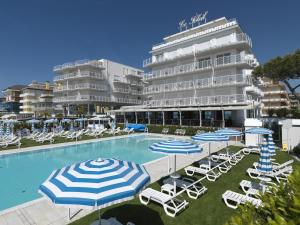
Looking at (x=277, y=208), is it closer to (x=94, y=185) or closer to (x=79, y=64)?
(x=94, y=185)

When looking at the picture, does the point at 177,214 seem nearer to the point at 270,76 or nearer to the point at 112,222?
the point at 112,222

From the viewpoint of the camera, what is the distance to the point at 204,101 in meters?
31.8

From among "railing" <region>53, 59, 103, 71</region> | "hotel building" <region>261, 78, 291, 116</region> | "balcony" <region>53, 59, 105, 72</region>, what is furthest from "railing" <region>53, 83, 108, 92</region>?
"hotel building" <region>261, 78, 291, 116</region>

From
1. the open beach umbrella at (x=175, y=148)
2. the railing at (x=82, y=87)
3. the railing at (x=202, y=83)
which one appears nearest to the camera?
the open beach umbrella at (x=175, y=148)

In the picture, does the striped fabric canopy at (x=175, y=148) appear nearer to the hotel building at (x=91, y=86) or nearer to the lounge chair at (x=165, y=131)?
the lounge chair at (x=165, y=131)

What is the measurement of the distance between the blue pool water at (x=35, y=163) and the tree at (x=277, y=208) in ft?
28.3

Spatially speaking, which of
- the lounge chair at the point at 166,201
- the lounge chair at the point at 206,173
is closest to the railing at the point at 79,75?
the lounge chair at the point at 206,173

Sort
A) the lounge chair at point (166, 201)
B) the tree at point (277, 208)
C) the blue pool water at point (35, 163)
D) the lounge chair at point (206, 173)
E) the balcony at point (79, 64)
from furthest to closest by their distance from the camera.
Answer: the balcony at point (79, 64) → the lounge chair at point (206, 173) → the blue pool water at point (35, 163) → the lounge chair at point (166, 201) → the tree at point (277, 208)

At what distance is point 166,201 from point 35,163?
464 inches

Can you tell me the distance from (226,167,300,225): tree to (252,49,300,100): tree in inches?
928

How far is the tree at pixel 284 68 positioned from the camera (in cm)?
2144

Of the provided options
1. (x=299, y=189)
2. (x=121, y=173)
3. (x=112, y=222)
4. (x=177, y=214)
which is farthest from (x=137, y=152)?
(x=299, y=189)

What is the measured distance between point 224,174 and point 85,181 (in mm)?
8339

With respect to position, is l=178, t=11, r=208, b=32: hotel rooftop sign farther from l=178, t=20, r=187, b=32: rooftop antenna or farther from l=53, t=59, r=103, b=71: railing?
l=53, t=59, r=103, b=71: railing
